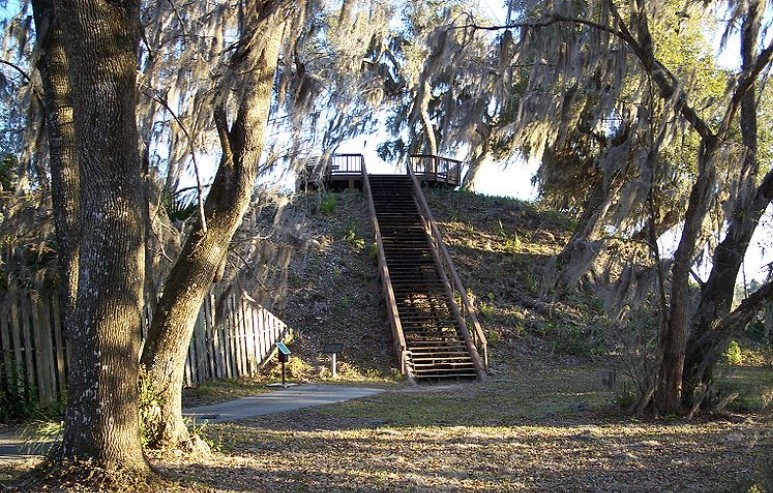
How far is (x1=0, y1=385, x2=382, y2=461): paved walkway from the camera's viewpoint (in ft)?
22.6

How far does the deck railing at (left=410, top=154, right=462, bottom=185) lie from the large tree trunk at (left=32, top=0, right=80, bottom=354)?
21.5m

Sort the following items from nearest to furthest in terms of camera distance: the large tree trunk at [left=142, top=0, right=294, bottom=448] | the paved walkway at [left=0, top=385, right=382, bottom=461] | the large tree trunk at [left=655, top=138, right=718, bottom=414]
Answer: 1. the large tree trunk at [left=142, top=0, right=294, bottom=448]
2. the paved walkway at [left=0, top=385, right=382, bottom=461]
3. the large tree trunk at [left=655, top=138, right=718, bottom=414]

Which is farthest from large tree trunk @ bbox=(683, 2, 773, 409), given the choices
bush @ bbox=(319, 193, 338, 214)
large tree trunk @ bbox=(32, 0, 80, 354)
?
bush @ bbox=(319, 193, 338, 214)

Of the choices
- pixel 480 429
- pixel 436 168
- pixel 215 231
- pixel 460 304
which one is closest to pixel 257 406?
pixel 480 429

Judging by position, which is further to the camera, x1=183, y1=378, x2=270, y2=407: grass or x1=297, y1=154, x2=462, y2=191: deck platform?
x1=297, y1=154, x2=462, y2=191: deck platform

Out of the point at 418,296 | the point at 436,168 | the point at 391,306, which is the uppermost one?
the point at 436,168

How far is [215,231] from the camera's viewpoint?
22.5 feet

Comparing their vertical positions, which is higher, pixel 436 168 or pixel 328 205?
pixel 436 168

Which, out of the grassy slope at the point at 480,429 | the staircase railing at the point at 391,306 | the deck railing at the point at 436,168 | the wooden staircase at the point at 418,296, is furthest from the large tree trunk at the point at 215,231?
the deck railing at the point at 436,168

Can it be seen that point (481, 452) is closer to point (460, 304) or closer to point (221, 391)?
point (221, 391)

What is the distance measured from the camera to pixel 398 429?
8.88m

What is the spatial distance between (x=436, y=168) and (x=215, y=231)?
21.6 meters

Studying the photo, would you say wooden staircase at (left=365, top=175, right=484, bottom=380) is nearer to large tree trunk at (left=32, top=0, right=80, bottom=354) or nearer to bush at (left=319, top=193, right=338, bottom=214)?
bush at (left=319, top=193, right=338, bottom=214)

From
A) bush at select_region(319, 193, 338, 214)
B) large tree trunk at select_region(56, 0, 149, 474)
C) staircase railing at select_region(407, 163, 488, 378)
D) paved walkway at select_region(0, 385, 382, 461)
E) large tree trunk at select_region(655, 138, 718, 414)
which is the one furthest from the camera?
bush at select_region(319, 193, 338, 214)
